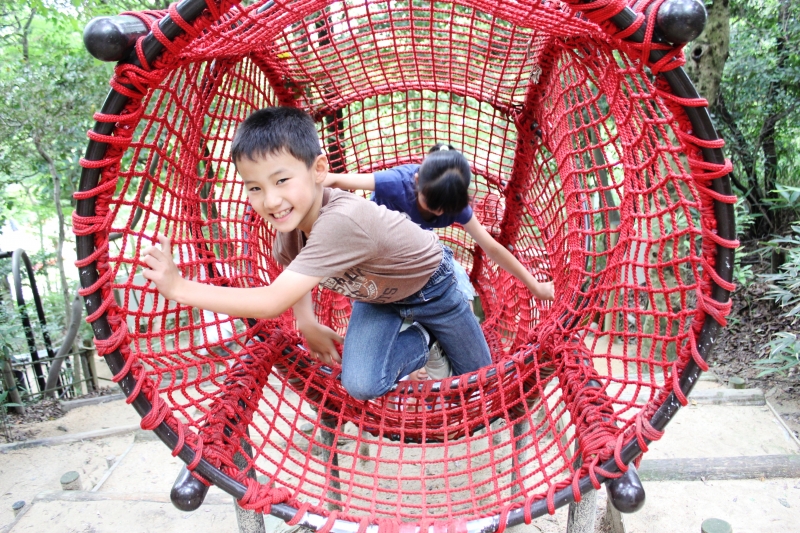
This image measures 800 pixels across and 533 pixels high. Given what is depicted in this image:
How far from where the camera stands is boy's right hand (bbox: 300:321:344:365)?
1.42m

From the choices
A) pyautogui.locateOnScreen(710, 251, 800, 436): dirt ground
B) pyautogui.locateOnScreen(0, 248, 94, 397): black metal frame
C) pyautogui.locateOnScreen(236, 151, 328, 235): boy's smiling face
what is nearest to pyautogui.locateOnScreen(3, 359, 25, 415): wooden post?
pyautogui.locateOnScreen(0, 248, 94, 397): black metal frame

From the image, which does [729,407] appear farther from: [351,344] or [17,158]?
[17,158]

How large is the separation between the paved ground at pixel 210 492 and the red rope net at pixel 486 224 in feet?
1.32

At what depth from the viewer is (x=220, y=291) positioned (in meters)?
0.96

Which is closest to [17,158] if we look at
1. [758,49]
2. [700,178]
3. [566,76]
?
[566,76]

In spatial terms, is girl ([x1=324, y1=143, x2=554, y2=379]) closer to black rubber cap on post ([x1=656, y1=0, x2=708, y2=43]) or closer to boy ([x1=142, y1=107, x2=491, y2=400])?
boy ([x1=142, y1=107, x2=491, y2=400])

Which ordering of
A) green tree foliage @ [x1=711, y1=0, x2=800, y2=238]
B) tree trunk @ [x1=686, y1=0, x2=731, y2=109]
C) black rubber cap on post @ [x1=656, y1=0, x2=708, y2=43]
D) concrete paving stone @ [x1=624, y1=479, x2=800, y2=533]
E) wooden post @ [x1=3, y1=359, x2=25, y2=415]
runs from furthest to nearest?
green tree foliage @ [x1=711, y1=0, x2=800, y2=238] < wooden post @ [x1=3, y1=359, x2=25, y2=415] < tree trunk @ [x1=686, y1=0, x2=731, y2=109] < concrete paving stone @ [x1=624, y1=479, x2=800, y2=533] < black rubber cap on post @ [x1=656, y1=0, x2=708, y2=43]

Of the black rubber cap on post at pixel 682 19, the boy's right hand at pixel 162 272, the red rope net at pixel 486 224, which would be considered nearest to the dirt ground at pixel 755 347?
the red rope net at pixel 486 224

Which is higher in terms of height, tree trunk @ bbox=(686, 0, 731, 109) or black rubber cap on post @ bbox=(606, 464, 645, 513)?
tree trunk @ bbox=(686, 0, 731, 109)

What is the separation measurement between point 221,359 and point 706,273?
959mm

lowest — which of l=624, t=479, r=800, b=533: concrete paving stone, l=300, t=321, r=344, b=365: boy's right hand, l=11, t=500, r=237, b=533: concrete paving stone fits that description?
l=11, t=500, r=237, b=533: concrete paving stone

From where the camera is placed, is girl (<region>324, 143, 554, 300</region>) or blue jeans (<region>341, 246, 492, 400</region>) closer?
blue jeans (<region>341, 246, 492, 400</region>)

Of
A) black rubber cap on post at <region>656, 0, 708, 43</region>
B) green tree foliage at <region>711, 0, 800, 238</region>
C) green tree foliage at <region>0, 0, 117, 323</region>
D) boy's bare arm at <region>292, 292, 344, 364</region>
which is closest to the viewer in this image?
black rubber cap on post at <region>656, 0, 708, 43</region>

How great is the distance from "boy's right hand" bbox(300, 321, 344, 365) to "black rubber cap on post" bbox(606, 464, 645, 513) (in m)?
0.74
